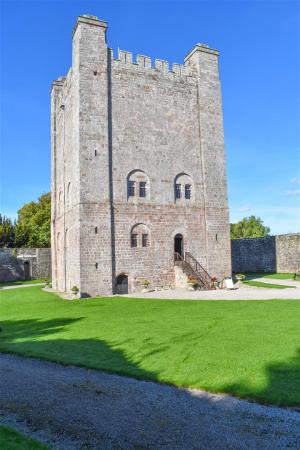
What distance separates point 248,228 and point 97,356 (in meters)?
66.7

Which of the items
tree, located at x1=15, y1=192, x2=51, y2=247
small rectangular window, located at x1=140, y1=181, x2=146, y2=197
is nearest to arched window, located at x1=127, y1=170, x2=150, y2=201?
small rectangular window, located at x1=140, y1=181, x2=146, y2=197

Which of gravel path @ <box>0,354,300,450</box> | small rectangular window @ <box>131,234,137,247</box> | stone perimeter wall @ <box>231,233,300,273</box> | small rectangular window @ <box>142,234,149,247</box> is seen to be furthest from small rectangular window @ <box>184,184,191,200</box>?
gravel path @ <box>0,354,300,450</box>

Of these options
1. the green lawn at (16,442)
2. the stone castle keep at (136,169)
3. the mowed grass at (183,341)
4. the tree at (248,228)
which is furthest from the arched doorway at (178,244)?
the tree at (248,228)

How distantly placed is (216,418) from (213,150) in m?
22.6

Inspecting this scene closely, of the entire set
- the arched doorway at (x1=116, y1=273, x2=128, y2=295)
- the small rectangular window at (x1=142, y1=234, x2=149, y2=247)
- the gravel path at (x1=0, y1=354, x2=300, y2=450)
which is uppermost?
the small rectangular window at (x1=142, y1=234, x2=149, y2=247)

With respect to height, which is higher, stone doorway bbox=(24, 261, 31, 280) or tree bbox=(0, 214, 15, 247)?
tree bbox=(0, 214, 15, 247)

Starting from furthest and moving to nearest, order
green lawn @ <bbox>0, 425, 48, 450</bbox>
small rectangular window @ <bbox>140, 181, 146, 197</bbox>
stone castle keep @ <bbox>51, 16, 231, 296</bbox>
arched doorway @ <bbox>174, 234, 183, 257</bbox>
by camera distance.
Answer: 1. arched doorway @ <bbox>174, 234, 183, 257</bbox>
2. small rectangular window @ <bbox>140, 181, 146, 197</bbox>
3. stone castle keep @ <bbox>51, 16, 231, 296</bbox>
4. green lawn @ <bbox>0, 425, 48, 450</bbox>

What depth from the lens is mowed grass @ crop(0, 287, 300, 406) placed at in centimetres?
727

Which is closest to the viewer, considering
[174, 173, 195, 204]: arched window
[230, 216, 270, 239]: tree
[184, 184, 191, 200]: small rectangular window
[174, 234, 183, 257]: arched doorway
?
[174, 234, 183, 257]: arched doorway

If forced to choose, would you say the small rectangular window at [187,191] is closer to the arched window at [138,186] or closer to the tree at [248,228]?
the arched window at [138,186]

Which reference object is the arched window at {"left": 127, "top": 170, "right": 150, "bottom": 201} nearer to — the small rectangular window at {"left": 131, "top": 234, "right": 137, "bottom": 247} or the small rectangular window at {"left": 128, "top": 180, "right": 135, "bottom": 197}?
the small rectangular window at {"left": 128, "top": 180, "right": 135, "bottom": 197}

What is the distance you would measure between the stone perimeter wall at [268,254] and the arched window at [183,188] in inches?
442

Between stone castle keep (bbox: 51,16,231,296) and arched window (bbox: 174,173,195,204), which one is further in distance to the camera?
arched window (bbox: 174,173,195,204)

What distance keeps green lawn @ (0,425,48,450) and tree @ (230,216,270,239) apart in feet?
227
